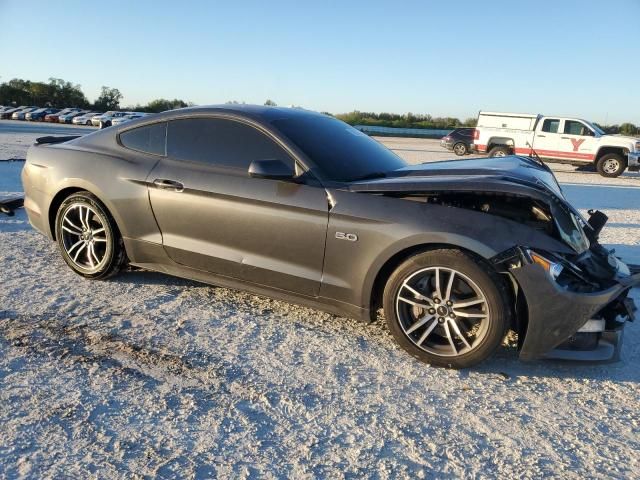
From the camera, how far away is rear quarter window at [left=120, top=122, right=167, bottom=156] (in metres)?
3.97

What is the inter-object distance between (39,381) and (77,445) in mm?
684

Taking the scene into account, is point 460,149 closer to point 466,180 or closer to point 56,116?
point 466,180

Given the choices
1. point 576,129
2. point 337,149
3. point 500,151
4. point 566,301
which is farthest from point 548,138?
point 566,301

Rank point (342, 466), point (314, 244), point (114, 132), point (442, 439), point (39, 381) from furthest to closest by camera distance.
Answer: point (114, 132)
point (314, 244)
point (39, 381)
point (442, 439)
point (342, 466)

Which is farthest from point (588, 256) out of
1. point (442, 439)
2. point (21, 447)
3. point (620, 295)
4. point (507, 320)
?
point (21, 447)

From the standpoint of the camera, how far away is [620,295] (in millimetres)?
3008

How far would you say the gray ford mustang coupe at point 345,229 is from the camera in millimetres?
2838

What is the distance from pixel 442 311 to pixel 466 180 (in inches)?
31.8

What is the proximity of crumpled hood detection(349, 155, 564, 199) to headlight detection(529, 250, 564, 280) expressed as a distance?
378 mm

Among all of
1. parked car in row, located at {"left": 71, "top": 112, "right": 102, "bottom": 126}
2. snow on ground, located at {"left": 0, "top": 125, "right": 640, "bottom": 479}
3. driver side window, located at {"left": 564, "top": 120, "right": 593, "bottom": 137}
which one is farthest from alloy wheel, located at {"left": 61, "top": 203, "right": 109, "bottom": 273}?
parked car in row, located at {"left": 71, "top": 112, "right": 102, "bottom": 126}

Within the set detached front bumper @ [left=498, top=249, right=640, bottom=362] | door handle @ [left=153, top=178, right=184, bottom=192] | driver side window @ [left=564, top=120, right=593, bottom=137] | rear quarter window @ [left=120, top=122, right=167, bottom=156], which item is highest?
driver side window @ [left=564, top=120, right=593, bottom=137]

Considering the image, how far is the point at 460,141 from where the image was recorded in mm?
24344

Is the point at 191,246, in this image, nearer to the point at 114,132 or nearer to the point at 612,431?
the point at 114,132

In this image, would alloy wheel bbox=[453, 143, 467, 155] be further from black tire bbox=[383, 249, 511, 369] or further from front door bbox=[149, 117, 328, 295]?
black tire bbox=[383, 249, 511, 369]
